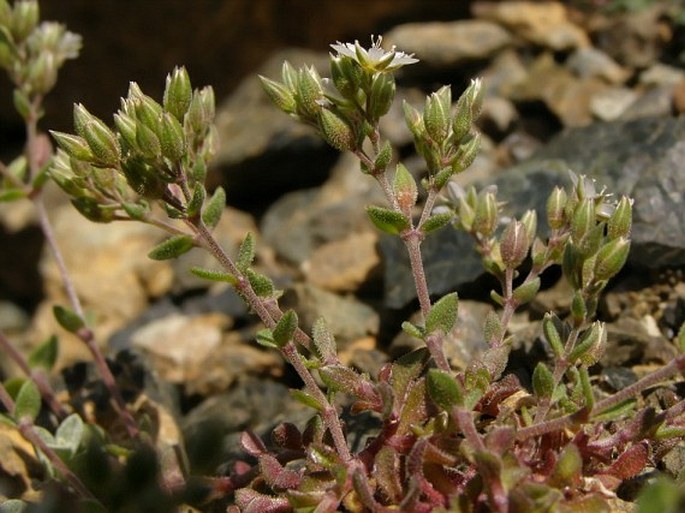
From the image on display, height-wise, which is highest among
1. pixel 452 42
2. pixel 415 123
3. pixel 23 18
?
pixel 23 18

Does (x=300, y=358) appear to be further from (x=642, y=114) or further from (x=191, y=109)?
(x=642, y=114)

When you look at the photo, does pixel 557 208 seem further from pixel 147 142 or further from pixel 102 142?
pixel 102 142

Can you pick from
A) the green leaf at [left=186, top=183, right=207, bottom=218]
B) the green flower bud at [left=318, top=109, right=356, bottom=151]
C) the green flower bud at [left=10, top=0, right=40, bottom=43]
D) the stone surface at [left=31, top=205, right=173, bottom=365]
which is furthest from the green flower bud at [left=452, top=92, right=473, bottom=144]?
the stone surface at [left=31, top=205, right=173, bottom=365]

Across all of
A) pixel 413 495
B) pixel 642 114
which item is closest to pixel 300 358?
pixel 413 495

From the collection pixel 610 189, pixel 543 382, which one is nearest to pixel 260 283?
pixel 543 382

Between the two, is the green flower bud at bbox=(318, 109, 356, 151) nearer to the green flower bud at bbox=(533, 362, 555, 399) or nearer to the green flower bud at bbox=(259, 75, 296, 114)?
the green flower bud at bbox=(259, 75, 296, 114)
